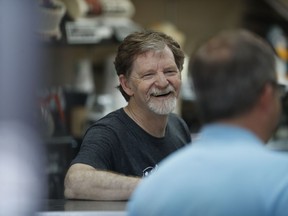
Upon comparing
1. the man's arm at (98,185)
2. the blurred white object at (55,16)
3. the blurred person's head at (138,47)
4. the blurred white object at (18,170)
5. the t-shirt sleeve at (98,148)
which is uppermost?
the blurred white object at (18,170)

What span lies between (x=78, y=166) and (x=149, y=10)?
540 centimetres

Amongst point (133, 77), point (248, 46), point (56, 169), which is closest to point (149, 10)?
point (56, 169)

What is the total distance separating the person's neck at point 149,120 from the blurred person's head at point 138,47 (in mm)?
173

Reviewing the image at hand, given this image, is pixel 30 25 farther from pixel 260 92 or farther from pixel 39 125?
pixel 260 92

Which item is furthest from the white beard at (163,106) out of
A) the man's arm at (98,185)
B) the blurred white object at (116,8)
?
the blurred white object at (116,8)

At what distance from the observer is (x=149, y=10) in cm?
923

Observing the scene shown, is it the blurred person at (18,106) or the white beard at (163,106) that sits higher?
the blurred person at (18,106)

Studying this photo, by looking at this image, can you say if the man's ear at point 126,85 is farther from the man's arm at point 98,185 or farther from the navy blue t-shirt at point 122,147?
the man's arm at point 98,185

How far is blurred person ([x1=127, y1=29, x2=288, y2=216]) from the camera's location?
8.00ft

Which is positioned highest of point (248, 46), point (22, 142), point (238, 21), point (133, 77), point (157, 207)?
point (248, 46)

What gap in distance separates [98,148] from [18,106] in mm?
1701

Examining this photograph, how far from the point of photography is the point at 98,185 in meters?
3.90

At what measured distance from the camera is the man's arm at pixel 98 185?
3861 mm

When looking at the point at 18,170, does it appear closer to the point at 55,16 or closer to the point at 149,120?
the point at 149,120
